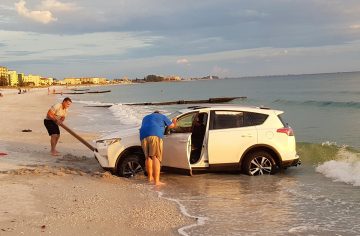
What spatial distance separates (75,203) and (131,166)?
2732 mm

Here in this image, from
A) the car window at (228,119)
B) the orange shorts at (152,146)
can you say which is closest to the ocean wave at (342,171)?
the car window at (228,119)

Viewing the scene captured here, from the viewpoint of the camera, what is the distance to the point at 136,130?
10289 mm

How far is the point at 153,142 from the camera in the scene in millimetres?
9336

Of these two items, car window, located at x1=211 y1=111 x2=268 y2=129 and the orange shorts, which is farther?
car window, located at x1=211 y1=111 x2=268 y2=129

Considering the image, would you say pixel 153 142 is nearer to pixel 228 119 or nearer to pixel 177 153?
pixel 177 153

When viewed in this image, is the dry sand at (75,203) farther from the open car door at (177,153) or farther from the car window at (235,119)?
the car window at (235,119)

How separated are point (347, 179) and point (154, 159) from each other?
4.12 m

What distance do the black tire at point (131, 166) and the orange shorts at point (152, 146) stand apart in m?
0.78

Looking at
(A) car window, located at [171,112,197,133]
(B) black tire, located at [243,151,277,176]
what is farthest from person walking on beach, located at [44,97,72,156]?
(B) black tire, located at [243,151,277,176]

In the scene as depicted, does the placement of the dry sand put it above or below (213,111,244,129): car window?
below

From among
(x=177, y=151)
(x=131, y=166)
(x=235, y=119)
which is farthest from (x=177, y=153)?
(x=235, y=119)

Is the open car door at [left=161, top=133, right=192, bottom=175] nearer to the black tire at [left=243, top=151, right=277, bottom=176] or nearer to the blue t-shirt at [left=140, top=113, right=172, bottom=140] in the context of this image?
the blue t-shirt at [left=140, top=113, right=172, bottom=140]

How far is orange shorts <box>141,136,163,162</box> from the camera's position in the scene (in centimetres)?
934

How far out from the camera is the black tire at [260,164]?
10148mm
